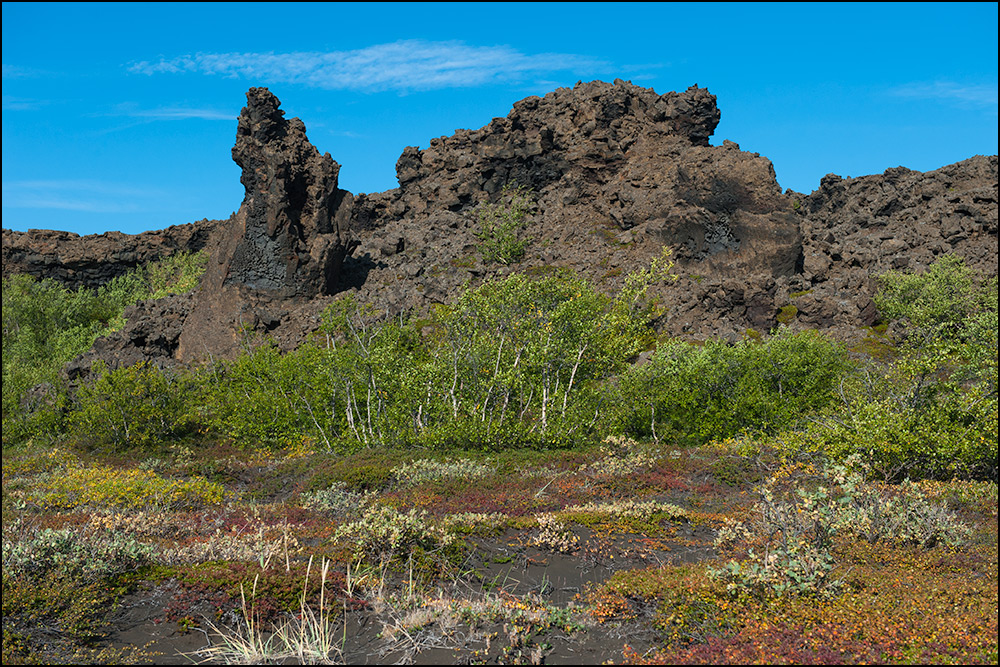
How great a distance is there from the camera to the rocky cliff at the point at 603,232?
46.7 meters

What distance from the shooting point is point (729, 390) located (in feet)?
83.5

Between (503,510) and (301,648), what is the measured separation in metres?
8.13

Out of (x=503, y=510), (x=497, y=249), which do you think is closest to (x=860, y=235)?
(x=497, y=249)

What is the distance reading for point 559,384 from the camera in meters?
27.2

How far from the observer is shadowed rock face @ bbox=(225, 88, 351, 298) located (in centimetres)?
4862

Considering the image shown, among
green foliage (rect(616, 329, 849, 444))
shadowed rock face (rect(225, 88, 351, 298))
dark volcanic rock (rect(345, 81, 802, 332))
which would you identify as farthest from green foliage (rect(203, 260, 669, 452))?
shadowed rock face (rect(225, 88, 351, 298))

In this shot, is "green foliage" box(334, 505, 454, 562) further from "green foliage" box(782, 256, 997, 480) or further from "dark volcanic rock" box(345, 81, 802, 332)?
"dark volcanic rock" box(345, 81, 802, 332)

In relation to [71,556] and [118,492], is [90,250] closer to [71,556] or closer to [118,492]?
Answer: [118,492]

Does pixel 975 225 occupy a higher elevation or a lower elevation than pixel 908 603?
higher

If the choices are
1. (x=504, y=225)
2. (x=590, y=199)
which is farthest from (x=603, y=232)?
(x=504, y=225)

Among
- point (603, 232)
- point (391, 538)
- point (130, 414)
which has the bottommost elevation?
point (130, 414)

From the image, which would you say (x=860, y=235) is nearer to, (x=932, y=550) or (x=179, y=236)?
(x=932, y=550)

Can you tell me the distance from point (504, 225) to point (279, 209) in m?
21.6

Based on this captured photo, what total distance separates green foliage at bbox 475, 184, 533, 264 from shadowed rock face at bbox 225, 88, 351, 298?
14.5 metres
